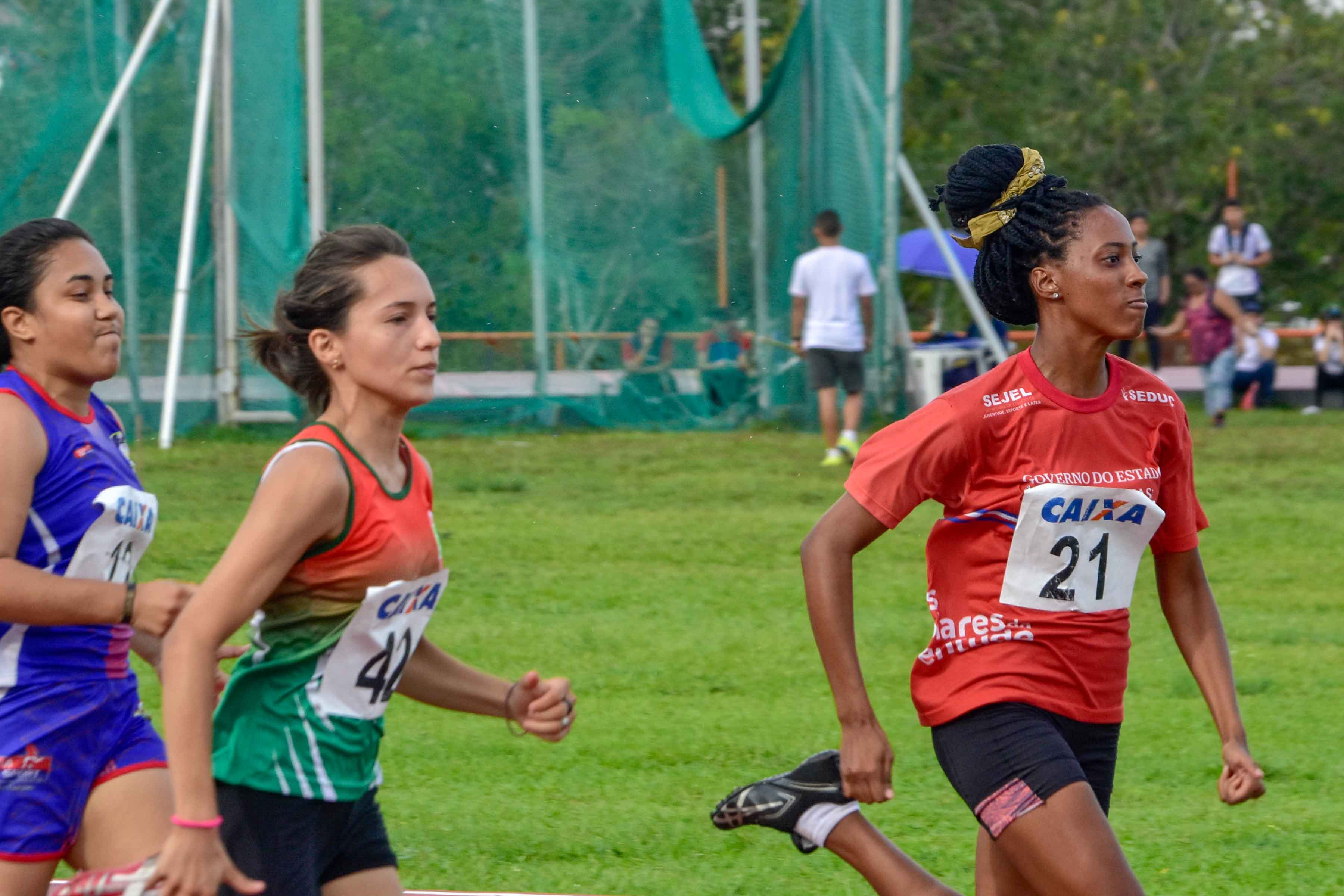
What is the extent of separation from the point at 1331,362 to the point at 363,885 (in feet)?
62.9

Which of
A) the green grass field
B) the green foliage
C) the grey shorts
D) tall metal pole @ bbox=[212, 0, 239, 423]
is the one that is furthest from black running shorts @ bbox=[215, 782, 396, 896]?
the green foliage

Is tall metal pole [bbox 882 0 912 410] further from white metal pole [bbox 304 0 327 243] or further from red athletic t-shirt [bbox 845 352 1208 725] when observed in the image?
red athletic t-shirt [bbox 845 352 1208 725]

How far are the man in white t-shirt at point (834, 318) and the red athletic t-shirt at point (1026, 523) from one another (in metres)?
11.0

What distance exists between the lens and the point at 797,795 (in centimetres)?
427

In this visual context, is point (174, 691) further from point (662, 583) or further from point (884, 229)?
point (884, 229)

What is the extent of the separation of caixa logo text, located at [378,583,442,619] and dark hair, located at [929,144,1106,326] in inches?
52.9

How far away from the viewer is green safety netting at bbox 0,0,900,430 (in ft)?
50.5

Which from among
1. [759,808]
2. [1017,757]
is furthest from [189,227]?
[1017,757]

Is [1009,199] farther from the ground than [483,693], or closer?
farther from the ground

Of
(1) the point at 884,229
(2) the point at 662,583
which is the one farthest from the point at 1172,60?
(2) the point at 662,583

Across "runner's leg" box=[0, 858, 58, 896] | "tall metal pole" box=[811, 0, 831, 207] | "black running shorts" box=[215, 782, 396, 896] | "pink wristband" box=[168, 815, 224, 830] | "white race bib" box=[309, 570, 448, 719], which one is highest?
"tall metal pole" box=[811, 0, 831, 207]

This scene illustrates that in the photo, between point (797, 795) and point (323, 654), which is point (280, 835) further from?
point (797, 795)

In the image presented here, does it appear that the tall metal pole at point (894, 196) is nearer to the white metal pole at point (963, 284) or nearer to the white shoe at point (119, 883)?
the white metal pole at point (963, 284)

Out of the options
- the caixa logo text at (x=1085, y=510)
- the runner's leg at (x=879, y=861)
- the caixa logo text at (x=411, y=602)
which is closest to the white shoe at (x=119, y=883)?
the caixa logo text at (x=411, y=602)
